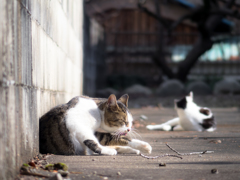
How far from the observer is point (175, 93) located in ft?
39.2

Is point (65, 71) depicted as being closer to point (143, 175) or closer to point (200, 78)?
point (143, 175)

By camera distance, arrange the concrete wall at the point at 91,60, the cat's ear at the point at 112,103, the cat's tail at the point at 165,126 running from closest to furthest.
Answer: the cat's ear at the point at 112,103, the cat's tail at the point at 165,126, the concrete wall at the point at 91,60

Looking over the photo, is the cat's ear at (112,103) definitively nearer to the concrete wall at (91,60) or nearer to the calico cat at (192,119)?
the calico cat at (192,119)

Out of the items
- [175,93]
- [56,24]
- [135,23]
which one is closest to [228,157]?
[56,24]

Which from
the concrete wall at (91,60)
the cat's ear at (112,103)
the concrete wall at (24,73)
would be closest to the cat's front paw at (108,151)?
the cat's ear at (112,103)

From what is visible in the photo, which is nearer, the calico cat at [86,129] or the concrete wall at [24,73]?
the concrete wall at [24,73]

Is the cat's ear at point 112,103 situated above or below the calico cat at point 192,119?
above

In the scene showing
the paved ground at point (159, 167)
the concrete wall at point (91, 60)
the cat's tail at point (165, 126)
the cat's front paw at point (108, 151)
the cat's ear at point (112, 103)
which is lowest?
the paved ground at point (159, 167)

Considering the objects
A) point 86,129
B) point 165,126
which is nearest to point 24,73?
point 86,129

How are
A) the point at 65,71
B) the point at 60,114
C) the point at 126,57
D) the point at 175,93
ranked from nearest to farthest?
the point at 60,114 → the point at 65,71 → the point at 175,93 → the point at 126,57

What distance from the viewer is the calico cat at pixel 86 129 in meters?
2.86

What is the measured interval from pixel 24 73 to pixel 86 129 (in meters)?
0.86

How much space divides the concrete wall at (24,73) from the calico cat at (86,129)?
20 cm

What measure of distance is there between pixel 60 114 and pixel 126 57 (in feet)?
42.8
